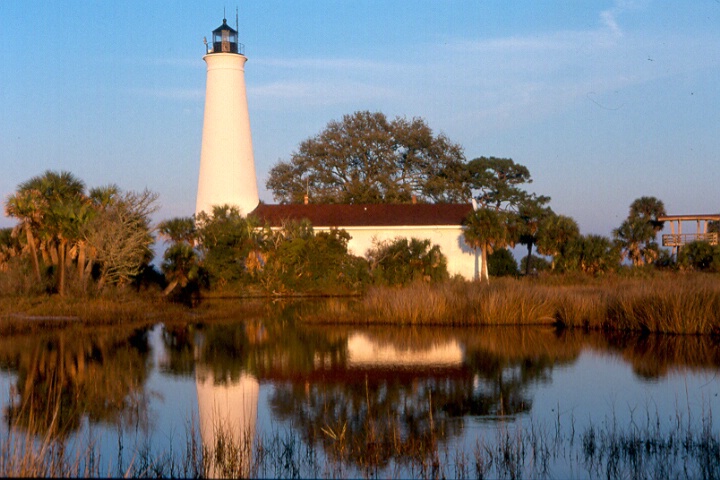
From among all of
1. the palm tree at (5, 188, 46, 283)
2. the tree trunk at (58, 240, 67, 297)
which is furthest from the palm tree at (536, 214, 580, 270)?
the palm tree at (5, 188, 46, 283)

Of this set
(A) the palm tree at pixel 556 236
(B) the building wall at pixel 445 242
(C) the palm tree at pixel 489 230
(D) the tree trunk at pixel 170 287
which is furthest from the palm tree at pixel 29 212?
(A) the palm tree at pixel 556 236

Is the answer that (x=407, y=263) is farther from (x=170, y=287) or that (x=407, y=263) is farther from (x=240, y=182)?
(x=170, y=287)

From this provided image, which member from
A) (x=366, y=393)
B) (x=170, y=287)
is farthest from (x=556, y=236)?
(x=366, y=393)

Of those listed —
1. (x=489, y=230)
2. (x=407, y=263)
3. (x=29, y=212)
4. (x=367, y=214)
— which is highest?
(x=367, y=214)

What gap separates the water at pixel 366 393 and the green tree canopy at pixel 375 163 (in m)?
30.8

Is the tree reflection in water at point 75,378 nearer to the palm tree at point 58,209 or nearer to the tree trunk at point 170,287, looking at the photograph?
the palm tree at point 58,209

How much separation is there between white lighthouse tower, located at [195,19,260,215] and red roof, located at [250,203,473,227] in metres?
1.96

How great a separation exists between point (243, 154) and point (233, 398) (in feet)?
92.9

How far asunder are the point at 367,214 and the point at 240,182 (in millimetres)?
6627

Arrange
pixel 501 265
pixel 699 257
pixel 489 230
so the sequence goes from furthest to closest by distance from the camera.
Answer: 1. pixel 501 265
2. pixel 699 257
3. pixel 489 230

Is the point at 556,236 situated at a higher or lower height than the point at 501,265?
higher

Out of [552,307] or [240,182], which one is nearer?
[552,307]

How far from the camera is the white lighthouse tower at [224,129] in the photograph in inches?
1588

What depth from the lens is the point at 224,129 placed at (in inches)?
1597
